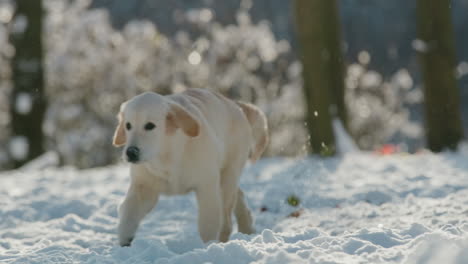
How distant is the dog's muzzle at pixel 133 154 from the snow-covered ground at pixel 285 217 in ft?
1.80

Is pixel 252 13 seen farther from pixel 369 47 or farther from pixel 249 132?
pixel 249 132

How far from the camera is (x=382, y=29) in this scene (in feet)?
142

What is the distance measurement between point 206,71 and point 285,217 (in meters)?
19.1

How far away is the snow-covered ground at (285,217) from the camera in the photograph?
378 cm

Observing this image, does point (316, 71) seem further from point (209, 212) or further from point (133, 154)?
point (133, 154)

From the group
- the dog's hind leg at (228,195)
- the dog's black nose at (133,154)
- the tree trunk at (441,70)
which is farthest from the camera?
the tree trunk at (441,70)

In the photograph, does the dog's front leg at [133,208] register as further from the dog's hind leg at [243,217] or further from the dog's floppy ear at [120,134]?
the dog's hind leg at [243,217]

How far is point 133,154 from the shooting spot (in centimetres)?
445

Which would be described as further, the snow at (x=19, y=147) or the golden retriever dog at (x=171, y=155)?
the snow at (x=19, y=147)

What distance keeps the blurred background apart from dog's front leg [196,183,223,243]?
576cm

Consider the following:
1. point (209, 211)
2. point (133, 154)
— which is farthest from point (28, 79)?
point (133, 154)

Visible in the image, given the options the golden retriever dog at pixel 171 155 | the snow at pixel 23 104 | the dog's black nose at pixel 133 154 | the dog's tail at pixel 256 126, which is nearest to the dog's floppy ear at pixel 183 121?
the golden retriever dog at pixel 171 155

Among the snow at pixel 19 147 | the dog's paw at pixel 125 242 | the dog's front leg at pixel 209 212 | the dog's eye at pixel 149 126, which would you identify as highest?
the dog's eye at pixel 149 126

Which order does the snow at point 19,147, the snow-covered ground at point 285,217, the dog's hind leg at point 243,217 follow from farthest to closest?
the snow at point 19,147, the dog's hind leg at point 243,217, the snow-covered ground at point 285,217
